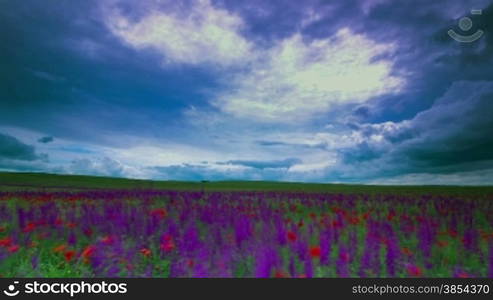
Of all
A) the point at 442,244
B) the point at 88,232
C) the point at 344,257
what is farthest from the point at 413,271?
the point at 88,232

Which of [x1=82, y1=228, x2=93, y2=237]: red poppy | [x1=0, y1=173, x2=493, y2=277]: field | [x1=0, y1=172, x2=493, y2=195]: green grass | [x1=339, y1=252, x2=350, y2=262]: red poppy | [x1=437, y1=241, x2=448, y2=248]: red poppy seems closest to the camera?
[x1=0, y1=173, x2=493, y2=277]: field

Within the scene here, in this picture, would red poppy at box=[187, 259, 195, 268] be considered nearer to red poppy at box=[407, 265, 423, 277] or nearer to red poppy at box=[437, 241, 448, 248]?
red poppy at box=[407, 265, 423, 277]

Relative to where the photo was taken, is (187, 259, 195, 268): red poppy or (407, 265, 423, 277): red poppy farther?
(187, 259, 195, 268): red poppy

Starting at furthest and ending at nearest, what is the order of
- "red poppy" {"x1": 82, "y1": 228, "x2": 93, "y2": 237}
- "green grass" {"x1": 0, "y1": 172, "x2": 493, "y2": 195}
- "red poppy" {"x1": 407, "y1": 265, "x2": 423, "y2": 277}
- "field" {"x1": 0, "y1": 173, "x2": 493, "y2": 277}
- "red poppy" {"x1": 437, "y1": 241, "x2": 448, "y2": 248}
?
"green grass" {"x1": 0, "y1": 172, "x2": 493, "y2": 195}
"red poppy" {"x1": 82, "y1": 228, "x2": 93, "y2": 237}
"red poppy" {"x1": 437, "y1": 241, "x2": 448, "y2": 248}
"field" {"x1": 0, "y1": 173, "x2": 493, "y2": 277}
"red poppy" {"x1": 407, "y1": 265, "x2": 423, "y2": 277}

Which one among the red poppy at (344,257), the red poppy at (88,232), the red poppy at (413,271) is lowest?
the red poppy at (413,271)

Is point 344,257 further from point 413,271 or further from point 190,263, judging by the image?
point 190,263

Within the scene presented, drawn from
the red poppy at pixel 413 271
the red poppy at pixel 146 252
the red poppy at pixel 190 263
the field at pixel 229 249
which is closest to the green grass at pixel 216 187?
the field at pixel 229 249

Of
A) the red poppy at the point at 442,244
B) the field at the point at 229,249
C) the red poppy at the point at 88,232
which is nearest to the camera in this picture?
the field at the point at 229,249

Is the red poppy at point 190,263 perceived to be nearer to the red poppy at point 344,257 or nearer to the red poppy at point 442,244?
the red poppy at point 344,257

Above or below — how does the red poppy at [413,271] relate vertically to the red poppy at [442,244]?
below

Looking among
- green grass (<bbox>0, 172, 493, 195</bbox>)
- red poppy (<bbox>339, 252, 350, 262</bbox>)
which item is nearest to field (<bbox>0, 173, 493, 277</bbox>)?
red poppy (<bbox>339, 252, 350, 262</bbox>)

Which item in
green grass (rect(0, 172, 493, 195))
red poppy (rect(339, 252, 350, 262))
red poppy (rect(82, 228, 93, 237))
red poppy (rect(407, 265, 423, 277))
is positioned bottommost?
red poppy (rect(407, 265, 423, 277))

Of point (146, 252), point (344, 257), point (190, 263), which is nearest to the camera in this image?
point (190, 263)

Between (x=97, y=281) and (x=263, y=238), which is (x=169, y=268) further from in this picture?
(x=263, y=238)
